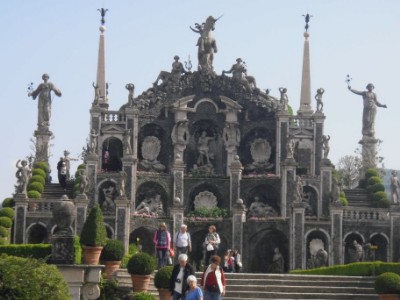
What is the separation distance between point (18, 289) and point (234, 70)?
126 ft

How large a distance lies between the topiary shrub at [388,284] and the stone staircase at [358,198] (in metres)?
25.8

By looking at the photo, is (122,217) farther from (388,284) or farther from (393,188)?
(388,284)

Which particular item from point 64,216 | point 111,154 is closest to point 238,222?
point 111,154

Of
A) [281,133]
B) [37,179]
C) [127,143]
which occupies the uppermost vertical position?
[281,133]

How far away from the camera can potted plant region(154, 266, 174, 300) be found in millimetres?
34438

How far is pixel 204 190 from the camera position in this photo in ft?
207

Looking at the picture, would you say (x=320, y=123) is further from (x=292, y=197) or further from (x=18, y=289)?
A: (x=18, y=289)

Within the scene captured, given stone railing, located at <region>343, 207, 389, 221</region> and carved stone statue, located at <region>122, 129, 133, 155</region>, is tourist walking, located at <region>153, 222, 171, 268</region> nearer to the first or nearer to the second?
stone railing, located at <region>343, 207, 389, 221</region>

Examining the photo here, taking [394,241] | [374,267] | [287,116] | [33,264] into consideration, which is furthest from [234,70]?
[33,264]

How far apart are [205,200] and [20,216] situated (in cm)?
1016

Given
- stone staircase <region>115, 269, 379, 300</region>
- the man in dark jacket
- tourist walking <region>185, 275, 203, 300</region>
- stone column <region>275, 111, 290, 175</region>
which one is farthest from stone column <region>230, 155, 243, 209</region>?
tourist walking <region>185, 275, 203, 300</region>

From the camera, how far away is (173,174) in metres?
62.5

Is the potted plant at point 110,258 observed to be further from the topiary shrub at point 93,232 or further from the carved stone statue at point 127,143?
the carved stone statue at point 127,143

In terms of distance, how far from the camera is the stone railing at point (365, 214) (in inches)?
2308
